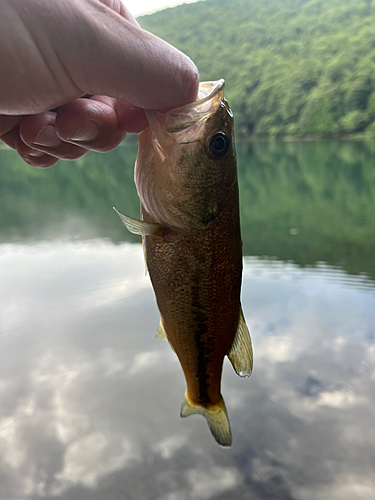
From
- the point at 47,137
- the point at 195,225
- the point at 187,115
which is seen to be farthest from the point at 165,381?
the point at 187,115

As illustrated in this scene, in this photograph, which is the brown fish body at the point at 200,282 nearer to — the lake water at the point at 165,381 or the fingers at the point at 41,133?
the fingers at the point at 41,133

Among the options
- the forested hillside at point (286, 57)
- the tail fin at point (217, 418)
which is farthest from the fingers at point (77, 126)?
the forested hillside at point (286, 57)

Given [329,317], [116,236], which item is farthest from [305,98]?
[329,317]

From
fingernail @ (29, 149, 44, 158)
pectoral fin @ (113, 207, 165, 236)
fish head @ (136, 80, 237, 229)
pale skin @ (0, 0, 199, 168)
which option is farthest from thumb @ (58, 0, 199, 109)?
fingernail @ (29, 149, 44, 158)

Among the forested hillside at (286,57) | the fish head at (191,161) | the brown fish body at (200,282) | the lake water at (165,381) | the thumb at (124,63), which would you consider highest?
the forested hillside at (286,57)

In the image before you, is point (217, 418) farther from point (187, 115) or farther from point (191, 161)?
point (187, 115)
